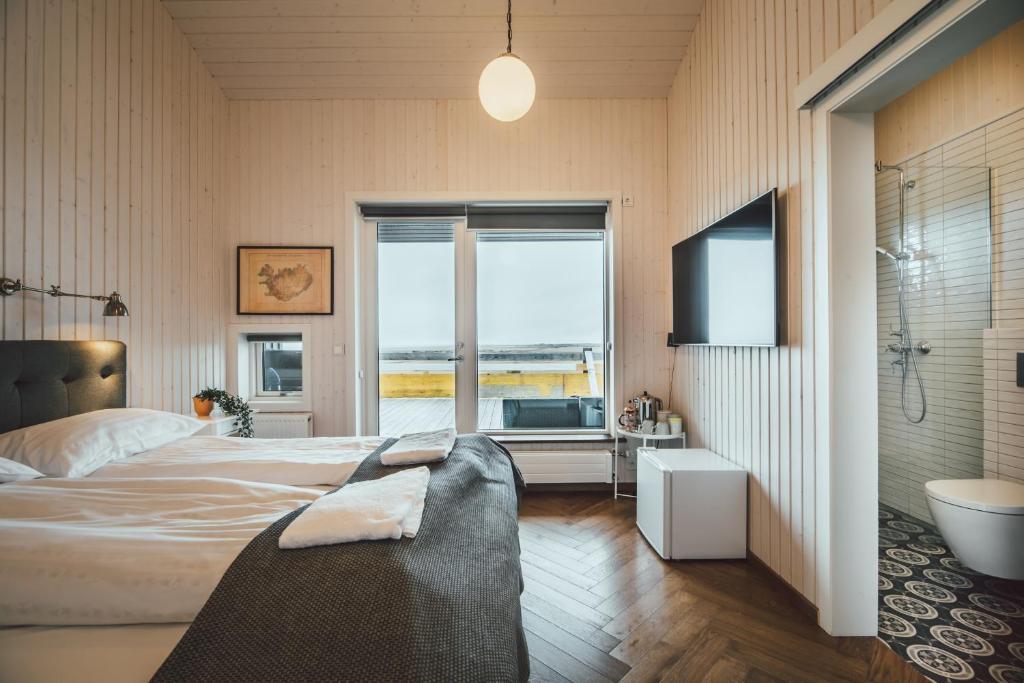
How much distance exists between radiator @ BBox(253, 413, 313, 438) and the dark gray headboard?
3.41 feet

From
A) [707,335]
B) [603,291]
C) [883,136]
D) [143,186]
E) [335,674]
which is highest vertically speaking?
[883,136]

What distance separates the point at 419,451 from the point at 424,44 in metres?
2.93

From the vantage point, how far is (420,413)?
368cm

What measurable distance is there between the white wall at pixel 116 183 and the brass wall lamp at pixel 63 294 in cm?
4

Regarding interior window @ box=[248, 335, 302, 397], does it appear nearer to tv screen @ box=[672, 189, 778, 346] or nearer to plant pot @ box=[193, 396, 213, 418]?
plant pot @ box=[193, 396, 213, 418]

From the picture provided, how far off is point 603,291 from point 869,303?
6.84 ft

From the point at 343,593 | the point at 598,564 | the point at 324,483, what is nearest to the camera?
the point at 343,593

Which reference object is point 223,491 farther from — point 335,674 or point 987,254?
point 987,254

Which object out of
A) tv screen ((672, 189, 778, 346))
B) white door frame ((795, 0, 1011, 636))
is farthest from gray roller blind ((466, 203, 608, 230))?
white door frame ((795, 0, 1011, 636))

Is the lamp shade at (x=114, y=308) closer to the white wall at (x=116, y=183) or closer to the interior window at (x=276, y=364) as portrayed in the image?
the white wall at (x=116, y=183)

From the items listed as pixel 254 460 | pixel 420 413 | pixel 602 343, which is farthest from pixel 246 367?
pixel 602 343

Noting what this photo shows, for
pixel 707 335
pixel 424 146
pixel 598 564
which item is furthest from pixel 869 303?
pixel 424 146

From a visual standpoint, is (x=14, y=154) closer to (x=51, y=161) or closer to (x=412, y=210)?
(x=51, y=161)

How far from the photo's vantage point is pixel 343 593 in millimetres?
882
